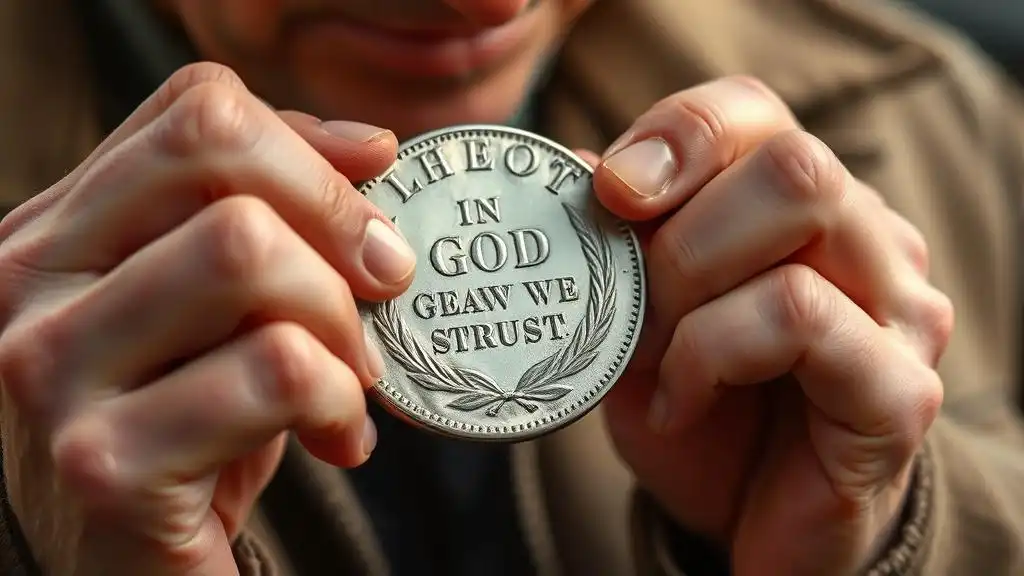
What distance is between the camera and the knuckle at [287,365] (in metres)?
0.51

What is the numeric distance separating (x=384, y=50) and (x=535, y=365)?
1.02 ft

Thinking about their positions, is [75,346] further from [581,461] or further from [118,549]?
[581,461]

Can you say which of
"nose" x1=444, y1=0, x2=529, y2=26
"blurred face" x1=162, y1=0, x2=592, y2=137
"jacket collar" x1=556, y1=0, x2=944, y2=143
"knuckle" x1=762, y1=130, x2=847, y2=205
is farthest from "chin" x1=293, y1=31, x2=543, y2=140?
"knuckle" x1=762, y1=130, x2=847, y2=205

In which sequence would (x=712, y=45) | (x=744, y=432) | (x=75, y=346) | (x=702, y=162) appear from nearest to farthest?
(x=75, y=346)
(x=702, y=162)
(x=744, y=432)
(x=712, y=45)

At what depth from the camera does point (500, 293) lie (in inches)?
25.6

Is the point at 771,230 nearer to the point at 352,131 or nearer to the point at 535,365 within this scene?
the point at 535,365

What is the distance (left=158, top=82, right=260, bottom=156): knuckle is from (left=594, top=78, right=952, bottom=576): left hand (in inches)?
9.7

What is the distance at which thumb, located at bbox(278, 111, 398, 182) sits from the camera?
0.60 metres

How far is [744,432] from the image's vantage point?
0.78 metres

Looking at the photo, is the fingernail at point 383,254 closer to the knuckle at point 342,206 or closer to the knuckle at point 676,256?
the knuckle at point 342,206

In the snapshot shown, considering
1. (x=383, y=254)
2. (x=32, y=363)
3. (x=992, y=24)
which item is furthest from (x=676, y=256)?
(x=992, y=24)

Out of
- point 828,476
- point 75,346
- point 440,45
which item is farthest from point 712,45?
point 75,346

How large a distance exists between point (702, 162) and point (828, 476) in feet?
0.86

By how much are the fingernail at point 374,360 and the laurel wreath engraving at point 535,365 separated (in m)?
0.01
